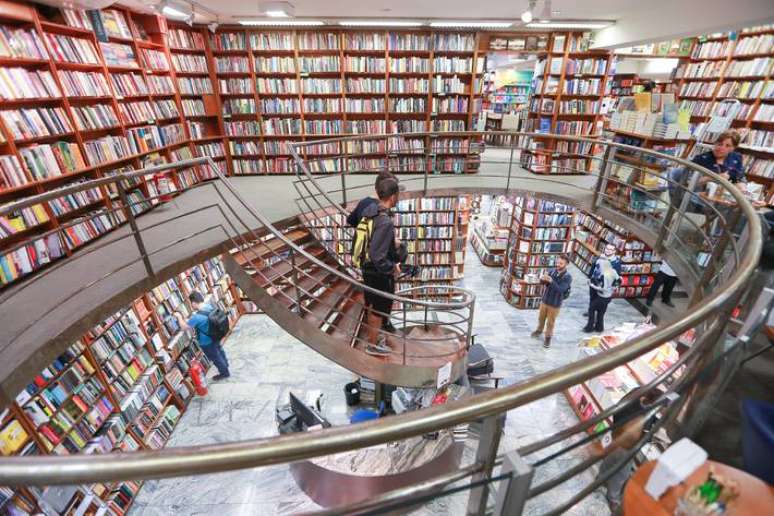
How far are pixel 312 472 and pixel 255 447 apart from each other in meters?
Answer: 3.44

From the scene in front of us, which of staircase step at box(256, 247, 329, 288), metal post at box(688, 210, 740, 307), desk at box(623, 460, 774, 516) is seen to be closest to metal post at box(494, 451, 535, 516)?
desk at box(623, 460, 774, 516)

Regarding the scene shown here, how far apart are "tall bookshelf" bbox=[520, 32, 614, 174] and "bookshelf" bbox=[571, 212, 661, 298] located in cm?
158

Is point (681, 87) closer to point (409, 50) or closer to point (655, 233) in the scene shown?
point (655, 233)

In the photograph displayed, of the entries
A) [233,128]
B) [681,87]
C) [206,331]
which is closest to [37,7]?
[233,128]

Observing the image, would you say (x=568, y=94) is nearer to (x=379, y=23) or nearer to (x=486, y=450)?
(x=379, y=23)

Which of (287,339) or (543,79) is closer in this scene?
(543,79)

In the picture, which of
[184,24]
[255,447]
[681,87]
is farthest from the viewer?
[681,87]

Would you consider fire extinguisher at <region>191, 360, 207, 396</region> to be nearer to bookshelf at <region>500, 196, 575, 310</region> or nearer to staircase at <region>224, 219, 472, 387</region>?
staircase at <region>224, 219, 472, 387</region>

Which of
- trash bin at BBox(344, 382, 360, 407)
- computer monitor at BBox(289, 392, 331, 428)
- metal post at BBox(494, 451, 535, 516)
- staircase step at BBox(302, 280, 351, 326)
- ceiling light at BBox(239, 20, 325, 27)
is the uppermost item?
ceiling light at BBox(239, 20, 325, 27)

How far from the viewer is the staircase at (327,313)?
3.18 m

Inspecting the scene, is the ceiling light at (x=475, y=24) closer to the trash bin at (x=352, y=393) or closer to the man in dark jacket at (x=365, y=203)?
the man in dark jacket at (x=365, y=203)

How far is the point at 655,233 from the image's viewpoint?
360 centimetres

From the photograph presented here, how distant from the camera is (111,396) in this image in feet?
12.5

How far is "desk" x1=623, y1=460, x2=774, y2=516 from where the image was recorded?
36.6 inches
